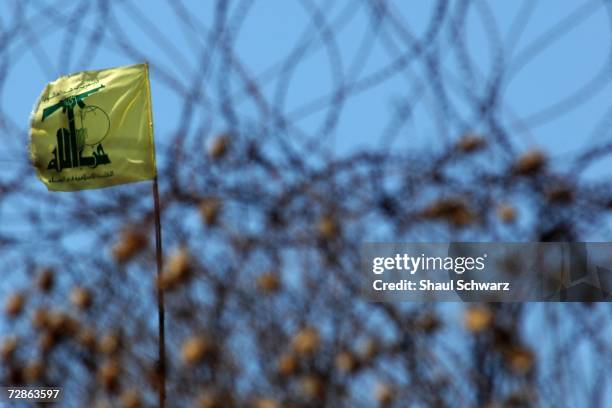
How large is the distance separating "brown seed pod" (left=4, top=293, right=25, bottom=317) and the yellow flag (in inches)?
80.7

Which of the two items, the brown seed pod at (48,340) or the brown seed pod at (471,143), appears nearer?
the brown seed pod at (471,143)

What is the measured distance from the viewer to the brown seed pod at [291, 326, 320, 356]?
776 cm

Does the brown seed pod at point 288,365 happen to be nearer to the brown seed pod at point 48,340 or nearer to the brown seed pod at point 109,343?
the brown seed pod at point 109,343

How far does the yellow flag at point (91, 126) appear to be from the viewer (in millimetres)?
11297

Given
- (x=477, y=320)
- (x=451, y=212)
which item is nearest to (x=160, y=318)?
(x=451, y=212)

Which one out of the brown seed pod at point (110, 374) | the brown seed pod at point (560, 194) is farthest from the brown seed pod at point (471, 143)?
the brown seed pod at point (110, 374)

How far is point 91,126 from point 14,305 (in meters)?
2.53

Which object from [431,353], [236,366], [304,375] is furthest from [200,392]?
[431,353]

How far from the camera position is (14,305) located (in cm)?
923

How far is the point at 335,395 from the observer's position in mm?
7742

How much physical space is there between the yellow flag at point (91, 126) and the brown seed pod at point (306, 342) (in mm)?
3622

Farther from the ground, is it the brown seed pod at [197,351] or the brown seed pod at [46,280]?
the brown seed pod at [46,280]

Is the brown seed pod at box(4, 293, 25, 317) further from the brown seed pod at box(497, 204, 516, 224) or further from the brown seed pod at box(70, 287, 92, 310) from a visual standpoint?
the brown seed pod at box(497, 204, 516, 224)

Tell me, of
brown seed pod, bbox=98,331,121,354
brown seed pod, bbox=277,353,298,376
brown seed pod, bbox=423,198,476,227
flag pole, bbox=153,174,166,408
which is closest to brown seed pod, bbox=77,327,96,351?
brown seed pod, bbox=98,331,121,354
